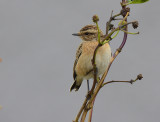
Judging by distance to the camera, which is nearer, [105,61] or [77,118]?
[77,118]

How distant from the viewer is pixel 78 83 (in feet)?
7.57

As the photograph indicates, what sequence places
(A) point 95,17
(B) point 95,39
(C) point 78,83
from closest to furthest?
(A) point 95,17 → (C) point 78,83 → (B) point 95,39

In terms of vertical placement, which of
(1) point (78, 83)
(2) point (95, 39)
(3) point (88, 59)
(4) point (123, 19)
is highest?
(4) point (123, 19)

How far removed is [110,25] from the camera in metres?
0.94

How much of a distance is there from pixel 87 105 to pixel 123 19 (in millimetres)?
309

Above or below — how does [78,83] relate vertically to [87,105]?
below

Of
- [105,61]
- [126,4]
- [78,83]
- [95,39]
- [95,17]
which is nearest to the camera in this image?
[95,17]

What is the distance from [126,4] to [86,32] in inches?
58.8

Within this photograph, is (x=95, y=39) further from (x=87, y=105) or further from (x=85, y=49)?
(x=87, y=105)

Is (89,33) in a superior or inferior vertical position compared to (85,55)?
superior

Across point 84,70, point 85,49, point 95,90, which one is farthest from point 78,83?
point 95,90

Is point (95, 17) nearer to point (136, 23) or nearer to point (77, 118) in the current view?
point (136, 23)

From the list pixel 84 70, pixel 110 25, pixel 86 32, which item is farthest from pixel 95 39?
pixel 110 25

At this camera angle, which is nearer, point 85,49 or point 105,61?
point 105,61
